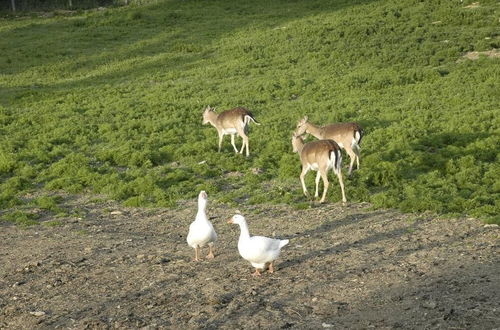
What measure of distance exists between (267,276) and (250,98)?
16748mm

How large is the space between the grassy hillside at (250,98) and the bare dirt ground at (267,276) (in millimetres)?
1356

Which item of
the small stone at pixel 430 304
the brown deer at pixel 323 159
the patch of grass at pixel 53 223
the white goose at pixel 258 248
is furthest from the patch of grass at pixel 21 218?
the small stone at pixel 430 304

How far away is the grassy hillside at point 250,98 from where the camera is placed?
16.2 metres

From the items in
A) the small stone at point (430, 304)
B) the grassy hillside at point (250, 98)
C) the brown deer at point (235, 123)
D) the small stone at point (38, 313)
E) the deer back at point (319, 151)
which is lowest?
the grassy hillside at point (250, 98)

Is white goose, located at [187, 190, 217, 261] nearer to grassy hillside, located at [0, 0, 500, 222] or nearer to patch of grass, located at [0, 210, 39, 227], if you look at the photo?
grassy hillside, located at [0, 0, 500, 222]

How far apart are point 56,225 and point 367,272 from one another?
6.43m

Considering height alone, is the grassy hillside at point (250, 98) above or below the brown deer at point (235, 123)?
below

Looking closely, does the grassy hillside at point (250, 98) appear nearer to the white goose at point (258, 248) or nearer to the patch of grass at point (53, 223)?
the patch of grass at point (53, 223)

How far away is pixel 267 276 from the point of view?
10328mm

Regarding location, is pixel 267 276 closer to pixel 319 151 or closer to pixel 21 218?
pixel 319 151

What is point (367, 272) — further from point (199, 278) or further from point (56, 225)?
point (56, 225)

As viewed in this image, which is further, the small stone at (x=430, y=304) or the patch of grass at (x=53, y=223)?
the patch of grass at (x=53, y=223)

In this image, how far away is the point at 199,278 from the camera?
10.4 m

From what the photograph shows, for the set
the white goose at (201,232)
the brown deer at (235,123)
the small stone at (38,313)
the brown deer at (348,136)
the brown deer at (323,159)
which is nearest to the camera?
the small stone at (38,313)
